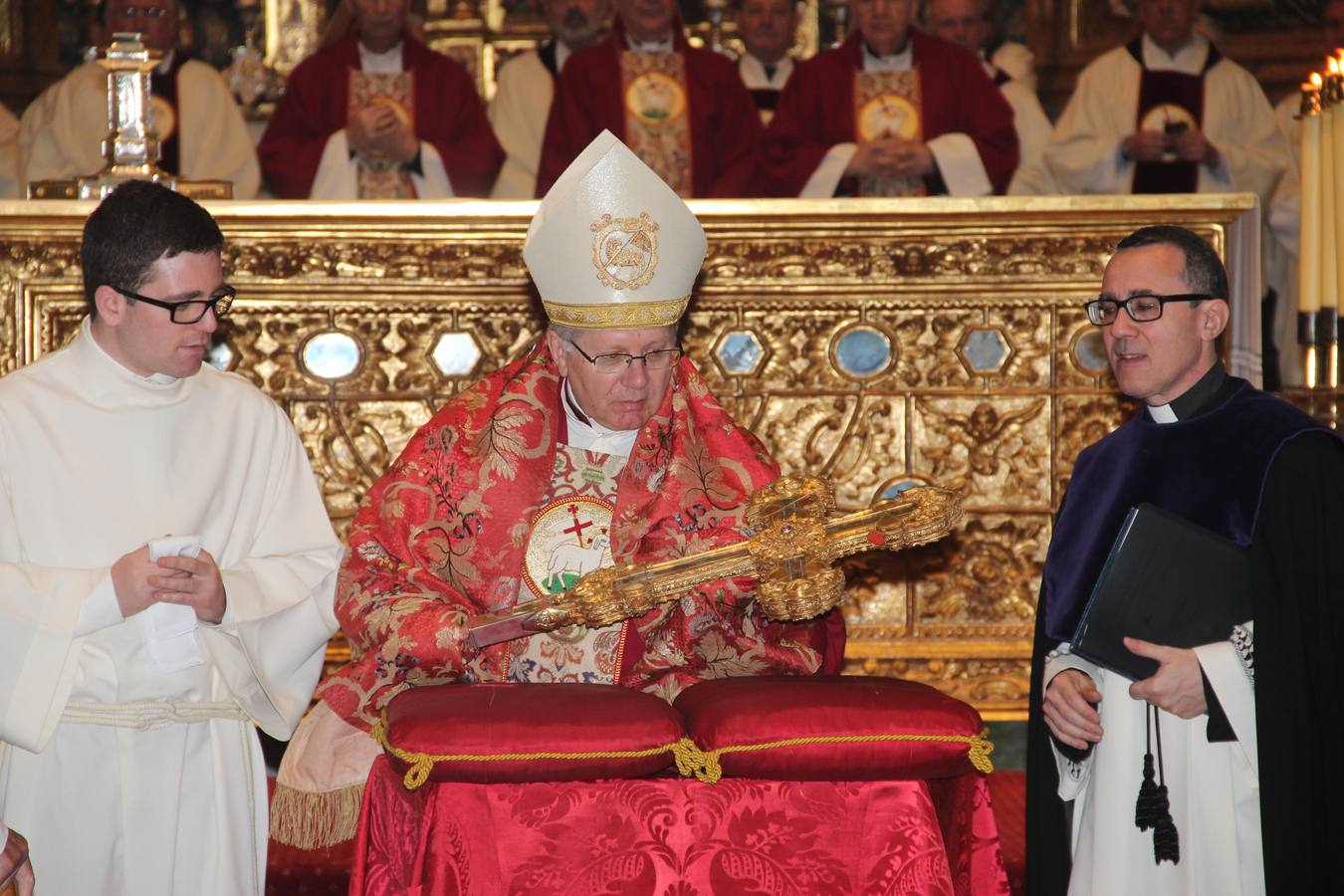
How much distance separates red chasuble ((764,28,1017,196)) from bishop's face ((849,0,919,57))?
0.08 meters

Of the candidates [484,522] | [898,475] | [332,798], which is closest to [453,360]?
[898,475]

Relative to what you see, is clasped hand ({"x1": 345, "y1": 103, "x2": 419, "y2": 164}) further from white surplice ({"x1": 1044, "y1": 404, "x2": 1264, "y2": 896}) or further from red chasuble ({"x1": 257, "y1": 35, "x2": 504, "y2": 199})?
white surplice ({"x1": 1044, "y1": 404, "x2": 1264, "y2": 896})

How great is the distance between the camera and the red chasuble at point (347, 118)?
6.95 m

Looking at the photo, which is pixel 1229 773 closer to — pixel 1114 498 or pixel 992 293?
pixel 1114 498

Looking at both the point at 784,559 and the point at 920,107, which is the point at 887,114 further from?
the point at 784,559

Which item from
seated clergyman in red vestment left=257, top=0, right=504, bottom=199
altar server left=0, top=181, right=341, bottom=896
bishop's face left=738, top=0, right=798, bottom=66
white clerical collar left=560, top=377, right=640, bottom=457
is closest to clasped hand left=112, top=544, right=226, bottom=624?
altar server left=0, top=181, right=341, bottom=896

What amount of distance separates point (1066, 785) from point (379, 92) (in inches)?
220

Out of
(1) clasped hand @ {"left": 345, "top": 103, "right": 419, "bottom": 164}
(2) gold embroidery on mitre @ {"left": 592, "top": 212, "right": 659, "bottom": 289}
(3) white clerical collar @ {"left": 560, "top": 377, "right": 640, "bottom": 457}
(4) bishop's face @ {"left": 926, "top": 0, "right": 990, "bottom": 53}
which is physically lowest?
(3) white clerical collar @ {"left": 560, "top": 377, "right": 640, "bottom": 457}

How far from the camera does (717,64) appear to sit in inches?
282

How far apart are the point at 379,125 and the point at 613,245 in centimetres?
357

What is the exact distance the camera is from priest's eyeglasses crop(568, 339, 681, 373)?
3.39 metres

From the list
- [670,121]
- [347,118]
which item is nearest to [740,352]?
[670,121]

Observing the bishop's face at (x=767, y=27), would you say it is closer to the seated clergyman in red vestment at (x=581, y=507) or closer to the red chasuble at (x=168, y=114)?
the red chasuble at (x=168, y=114)

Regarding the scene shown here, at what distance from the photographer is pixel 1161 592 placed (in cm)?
304
